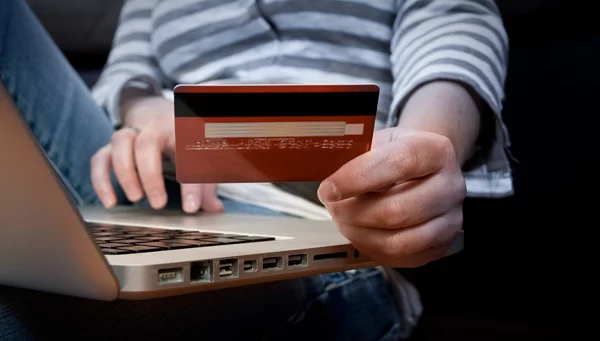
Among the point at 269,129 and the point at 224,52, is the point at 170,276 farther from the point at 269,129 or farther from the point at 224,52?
the point at 224,52

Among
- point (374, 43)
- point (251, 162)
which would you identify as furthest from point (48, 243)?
point (374, 43)

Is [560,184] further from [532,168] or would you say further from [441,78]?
[441,78]

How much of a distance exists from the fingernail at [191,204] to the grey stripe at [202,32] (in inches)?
8.9

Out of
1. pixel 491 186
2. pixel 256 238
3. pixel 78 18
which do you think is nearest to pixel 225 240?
pixel 256 238

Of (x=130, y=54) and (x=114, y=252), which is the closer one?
(x=114, y=252)

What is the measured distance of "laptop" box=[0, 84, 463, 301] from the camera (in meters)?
0.25

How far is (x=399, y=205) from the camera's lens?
0.38 m

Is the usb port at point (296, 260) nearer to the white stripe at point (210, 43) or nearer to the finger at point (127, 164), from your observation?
the finger at point (127, 164)

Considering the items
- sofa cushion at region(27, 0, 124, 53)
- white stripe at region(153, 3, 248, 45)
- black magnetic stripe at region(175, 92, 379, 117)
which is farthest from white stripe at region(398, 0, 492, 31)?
sofa cushion at region(27, 0, 124, 53)

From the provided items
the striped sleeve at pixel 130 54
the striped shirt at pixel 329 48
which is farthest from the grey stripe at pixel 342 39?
the striped sleeve at pixel 130 54

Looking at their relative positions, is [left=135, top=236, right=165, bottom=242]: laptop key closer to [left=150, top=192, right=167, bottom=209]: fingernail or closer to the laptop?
the laptop

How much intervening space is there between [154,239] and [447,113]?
274mm

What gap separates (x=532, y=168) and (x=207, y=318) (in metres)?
0.50

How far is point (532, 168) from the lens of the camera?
0.77 metres
